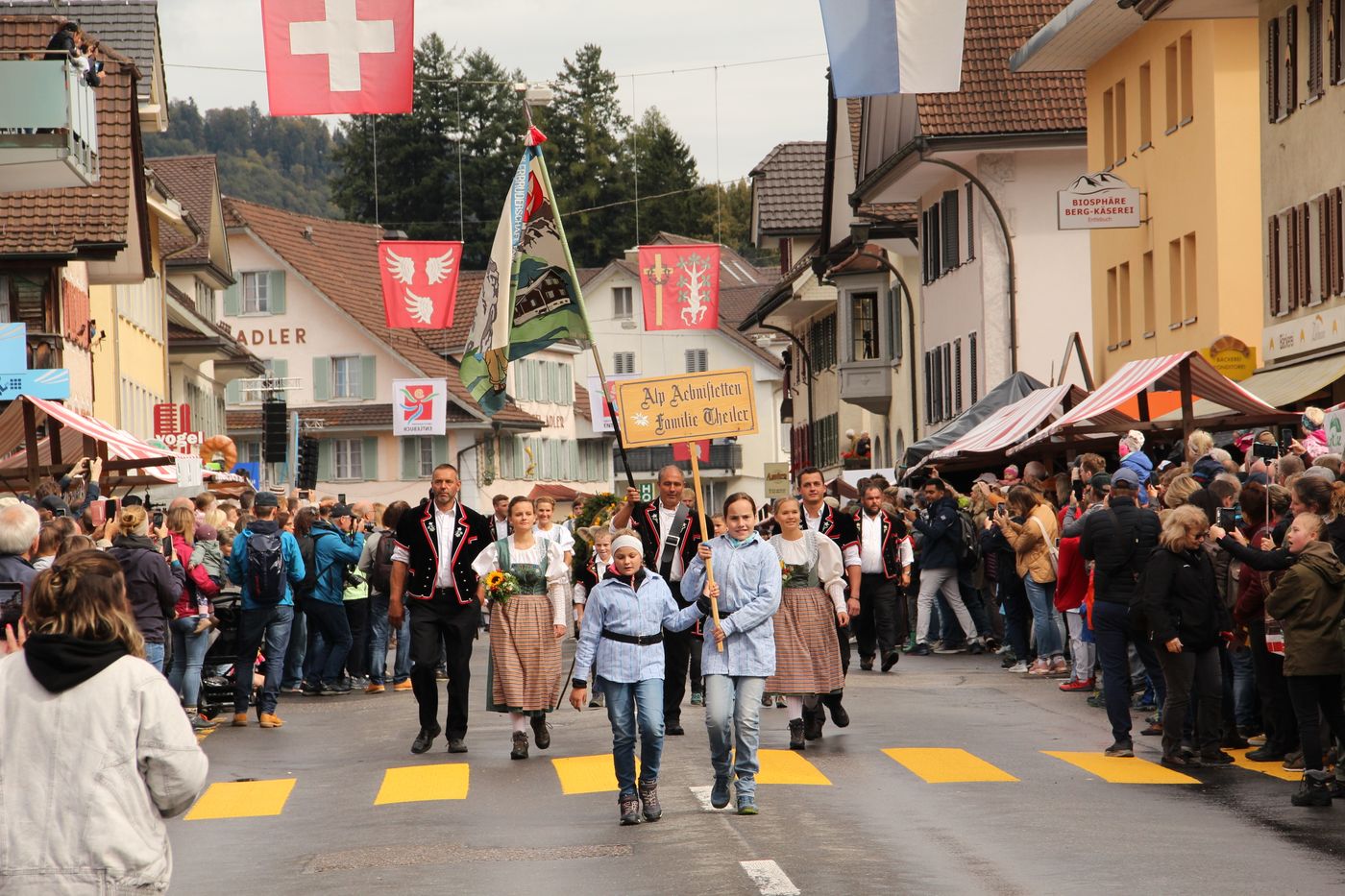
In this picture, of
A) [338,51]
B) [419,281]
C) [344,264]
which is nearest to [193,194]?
[344,264]

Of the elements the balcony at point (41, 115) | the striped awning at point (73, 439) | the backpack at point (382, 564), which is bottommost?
the backpack at point (382, 564)

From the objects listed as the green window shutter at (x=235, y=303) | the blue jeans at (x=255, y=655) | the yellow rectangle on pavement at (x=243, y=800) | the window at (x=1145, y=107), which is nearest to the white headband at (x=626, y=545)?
the yellow rectangle on pavement at (x=243, y=800)

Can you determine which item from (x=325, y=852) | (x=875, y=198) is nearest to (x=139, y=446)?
(x=325, y=852)

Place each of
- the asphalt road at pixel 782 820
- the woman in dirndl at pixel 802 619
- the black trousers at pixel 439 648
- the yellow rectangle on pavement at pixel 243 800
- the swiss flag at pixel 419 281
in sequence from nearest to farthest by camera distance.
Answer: the asphalt road at pixel 782 820 < the yellow rectangle on pavement at pixel 243 800 < the woman in dirndl at pixel 802 619 < the black trousers at pixel 439 648 < the swiss flag at pixel 419 281

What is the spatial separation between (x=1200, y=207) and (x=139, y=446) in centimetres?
1608

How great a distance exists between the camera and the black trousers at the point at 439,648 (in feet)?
55.2

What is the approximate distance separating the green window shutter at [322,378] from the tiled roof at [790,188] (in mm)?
19167

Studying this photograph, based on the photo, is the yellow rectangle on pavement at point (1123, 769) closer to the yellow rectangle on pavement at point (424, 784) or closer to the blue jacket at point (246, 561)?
the yellow rectangle on pavement at point (424, 784)

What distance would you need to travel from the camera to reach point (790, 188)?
74812 mm

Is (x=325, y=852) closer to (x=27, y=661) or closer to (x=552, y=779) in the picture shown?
(x=552, y=779)

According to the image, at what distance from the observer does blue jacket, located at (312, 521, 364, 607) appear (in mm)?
23297

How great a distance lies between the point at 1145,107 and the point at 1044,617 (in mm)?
16403

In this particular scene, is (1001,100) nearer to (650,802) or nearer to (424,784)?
(424,784)

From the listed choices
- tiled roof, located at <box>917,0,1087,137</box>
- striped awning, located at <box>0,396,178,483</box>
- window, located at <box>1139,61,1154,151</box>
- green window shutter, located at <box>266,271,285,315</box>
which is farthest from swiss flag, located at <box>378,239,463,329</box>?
green window shutter, located at <box>266,271,285,315</box>
